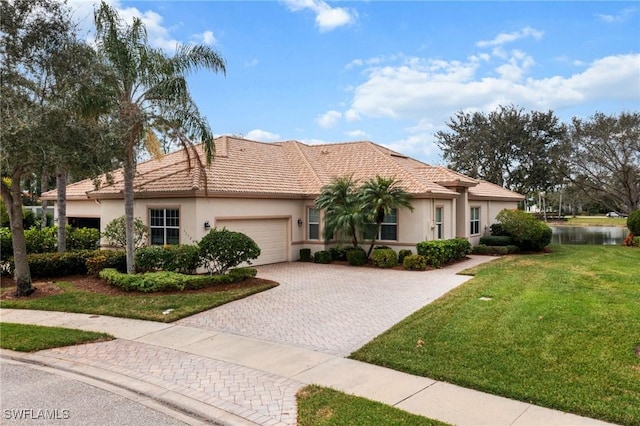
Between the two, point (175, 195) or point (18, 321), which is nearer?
point (18, 321)

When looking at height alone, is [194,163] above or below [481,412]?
above

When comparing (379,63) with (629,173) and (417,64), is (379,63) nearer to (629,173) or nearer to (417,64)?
(417,64)

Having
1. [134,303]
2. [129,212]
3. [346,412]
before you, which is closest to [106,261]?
[129,212]

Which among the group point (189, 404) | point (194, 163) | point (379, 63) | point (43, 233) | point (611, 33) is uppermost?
point (379, 63)

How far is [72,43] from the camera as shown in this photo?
36.1 feet

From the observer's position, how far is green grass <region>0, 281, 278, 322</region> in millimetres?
9852

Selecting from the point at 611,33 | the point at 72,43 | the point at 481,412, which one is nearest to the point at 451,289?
the point at 481,412

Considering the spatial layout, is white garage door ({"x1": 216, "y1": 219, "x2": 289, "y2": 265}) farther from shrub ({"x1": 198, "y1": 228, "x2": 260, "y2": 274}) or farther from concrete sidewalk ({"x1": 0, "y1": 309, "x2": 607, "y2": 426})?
concrete sidewalk ({"x1": 0, "y1": 309, "x2": 607, "y2": 426})

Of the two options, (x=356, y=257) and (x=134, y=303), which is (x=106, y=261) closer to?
(x=134, y=303)

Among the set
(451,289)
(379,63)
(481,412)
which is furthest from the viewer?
(379,63)

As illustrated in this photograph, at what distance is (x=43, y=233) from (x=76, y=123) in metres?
9.19

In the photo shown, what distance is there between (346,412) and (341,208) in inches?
504

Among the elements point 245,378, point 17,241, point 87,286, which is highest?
point 17,241

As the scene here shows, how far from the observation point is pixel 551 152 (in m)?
35.7
